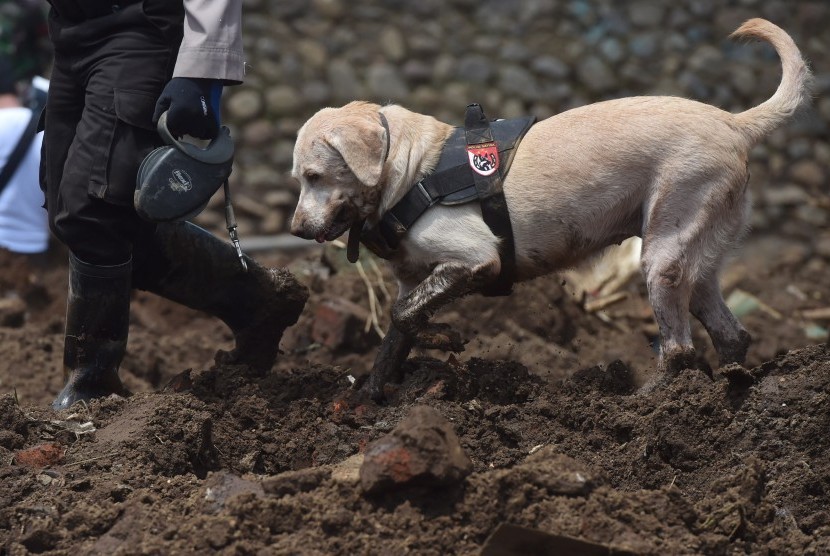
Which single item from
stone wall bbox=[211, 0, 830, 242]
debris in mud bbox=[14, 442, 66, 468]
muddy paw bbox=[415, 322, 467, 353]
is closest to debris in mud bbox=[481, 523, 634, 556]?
muddy paw bbox=[415, 322, 467, 353]

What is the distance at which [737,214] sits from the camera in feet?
15.9

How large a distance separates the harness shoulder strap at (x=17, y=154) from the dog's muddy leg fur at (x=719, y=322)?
4793 millimetres

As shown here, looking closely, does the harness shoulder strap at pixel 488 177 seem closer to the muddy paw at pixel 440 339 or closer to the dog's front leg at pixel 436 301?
the dog's front leg at pixel 436 301

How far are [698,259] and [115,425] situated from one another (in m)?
2.50

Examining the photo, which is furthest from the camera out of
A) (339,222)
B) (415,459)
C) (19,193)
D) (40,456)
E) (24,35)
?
(24,35)

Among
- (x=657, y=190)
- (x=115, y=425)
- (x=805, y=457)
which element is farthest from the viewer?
(x=657, y=190)

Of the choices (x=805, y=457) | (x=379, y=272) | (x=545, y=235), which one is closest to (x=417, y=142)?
(x=545, y=235)

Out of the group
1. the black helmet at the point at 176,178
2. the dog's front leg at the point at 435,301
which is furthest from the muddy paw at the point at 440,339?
the black helmet at the point at 176,178

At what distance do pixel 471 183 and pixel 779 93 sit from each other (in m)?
1.41

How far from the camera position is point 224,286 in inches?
209

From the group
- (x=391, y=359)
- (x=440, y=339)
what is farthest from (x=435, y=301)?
(x=391, y=359)

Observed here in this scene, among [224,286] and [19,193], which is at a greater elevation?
[224,286]

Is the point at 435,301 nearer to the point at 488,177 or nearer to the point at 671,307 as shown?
the point at 488,177

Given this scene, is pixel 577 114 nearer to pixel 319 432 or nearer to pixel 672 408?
pixel 672 408
